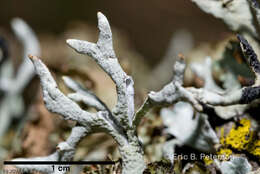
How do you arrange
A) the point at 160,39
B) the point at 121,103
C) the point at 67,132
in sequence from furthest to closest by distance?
the point at 160,39 → the point at 67,132 → the point at 121,103

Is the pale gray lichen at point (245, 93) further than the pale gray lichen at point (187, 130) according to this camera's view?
No

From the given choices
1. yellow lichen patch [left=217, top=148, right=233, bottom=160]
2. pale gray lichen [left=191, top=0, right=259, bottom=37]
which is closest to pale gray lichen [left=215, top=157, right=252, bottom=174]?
→ yellow lichen patch [left=217, top=148, right=233, bottom=160]

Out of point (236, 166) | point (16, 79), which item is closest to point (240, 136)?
point (236, 166)

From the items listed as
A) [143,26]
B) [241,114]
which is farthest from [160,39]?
[241,114]

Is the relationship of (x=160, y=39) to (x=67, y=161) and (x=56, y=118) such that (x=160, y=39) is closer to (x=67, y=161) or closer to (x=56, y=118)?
(x=56, y=118)

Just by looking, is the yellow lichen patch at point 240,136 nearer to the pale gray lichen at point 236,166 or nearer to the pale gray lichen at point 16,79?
the pale gray lichen at point 236,166

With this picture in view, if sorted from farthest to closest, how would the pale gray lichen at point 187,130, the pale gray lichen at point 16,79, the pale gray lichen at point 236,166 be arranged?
the pale gray lichen at point 16,79 → the pale gray lichen at point 187,130 → the pale gray lichen at point 236,166

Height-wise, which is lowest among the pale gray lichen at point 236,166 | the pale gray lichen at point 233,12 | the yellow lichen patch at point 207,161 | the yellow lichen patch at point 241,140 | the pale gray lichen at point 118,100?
the pale gray lichen at point 236,166

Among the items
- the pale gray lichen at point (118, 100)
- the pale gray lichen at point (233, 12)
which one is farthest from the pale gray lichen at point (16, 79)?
the pale gray lichen at point (233, 12)
